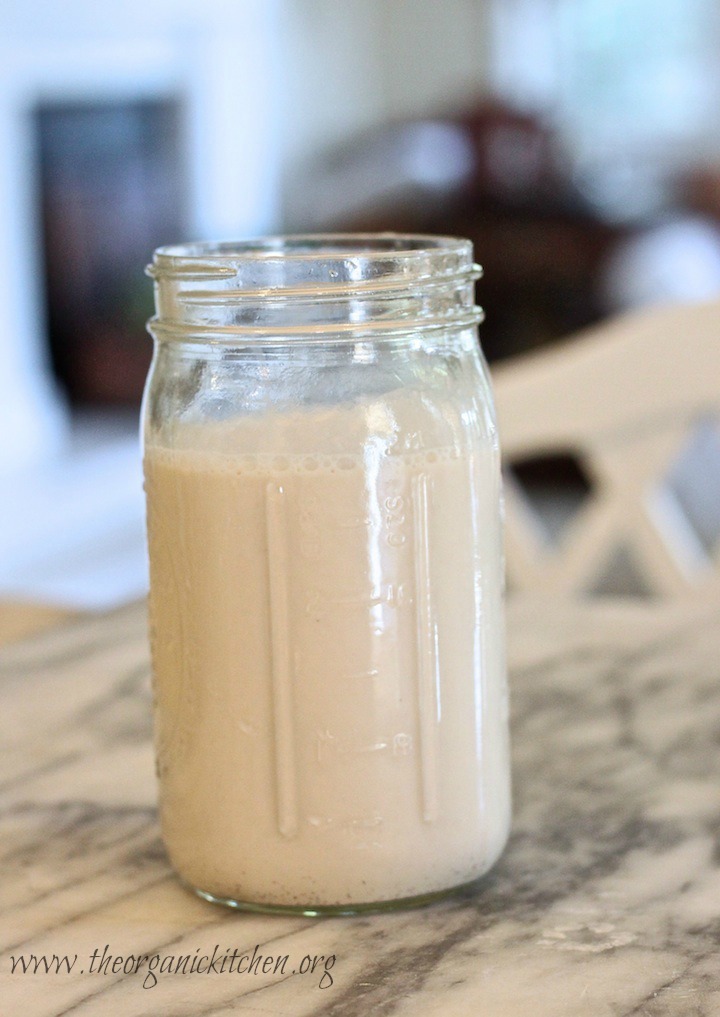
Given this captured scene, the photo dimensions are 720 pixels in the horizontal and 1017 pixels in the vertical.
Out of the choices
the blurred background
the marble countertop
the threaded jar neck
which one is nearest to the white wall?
the blurred background

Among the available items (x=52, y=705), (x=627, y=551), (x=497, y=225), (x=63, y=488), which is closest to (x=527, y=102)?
(x=497, y=225)

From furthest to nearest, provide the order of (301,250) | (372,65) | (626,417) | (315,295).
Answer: (372,65) < (626,417) < (301,250) < (315,295)

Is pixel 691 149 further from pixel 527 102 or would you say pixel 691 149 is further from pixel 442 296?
pixel 442 296

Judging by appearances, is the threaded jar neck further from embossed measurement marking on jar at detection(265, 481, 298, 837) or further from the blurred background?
the blurred background

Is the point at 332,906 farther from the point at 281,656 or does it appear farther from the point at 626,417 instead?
the point at 626,417

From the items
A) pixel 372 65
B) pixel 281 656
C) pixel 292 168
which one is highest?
pixel 372 65

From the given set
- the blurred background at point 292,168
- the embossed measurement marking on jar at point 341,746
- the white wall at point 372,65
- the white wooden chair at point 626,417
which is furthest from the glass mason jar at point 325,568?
the white wall at point 372,65

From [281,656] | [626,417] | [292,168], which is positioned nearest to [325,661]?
[281,656]
